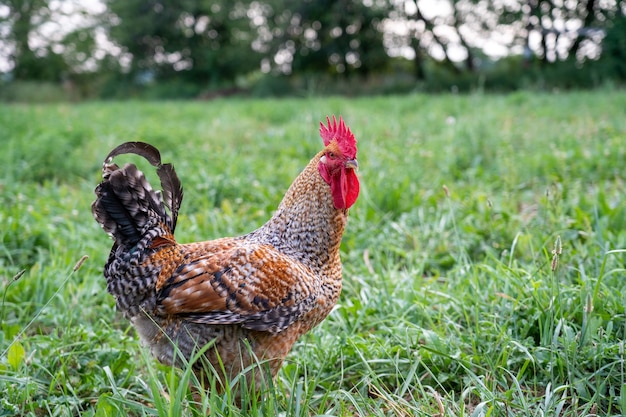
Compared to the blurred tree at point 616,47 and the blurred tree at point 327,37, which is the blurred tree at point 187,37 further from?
the blurred tree at point 616,47

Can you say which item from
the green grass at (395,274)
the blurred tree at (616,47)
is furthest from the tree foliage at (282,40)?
the green grass at (395,274)

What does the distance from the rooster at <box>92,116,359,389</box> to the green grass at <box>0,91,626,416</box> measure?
231mm

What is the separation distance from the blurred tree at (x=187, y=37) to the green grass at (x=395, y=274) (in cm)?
1857

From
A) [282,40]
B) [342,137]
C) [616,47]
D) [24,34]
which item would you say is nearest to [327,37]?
[282,40]

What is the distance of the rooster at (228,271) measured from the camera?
214 cm

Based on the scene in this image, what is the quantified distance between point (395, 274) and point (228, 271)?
1671mm

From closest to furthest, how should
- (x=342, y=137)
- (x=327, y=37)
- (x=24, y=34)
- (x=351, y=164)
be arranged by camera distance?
(x=351, y=164) < (x=342, y=137) < (x=327, y=37) < (x=24, y=34)

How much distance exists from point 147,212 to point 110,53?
90.3 feet

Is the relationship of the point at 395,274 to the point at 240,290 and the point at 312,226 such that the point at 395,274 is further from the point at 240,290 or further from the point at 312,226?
the point at 240,290

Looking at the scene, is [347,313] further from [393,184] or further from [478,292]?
[393,184]

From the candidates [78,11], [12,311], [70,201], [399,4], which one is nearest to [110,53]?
[78,11]

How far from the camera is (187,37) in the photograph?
26000 mm

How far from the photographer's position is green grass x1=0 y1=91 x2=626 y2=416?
90.1 inches

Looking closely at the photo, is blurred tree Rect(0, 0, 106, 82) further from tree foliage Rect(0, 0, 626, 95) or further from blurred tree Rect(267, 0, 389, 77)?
blurred tree Rect(267, 0, 389, 77)
